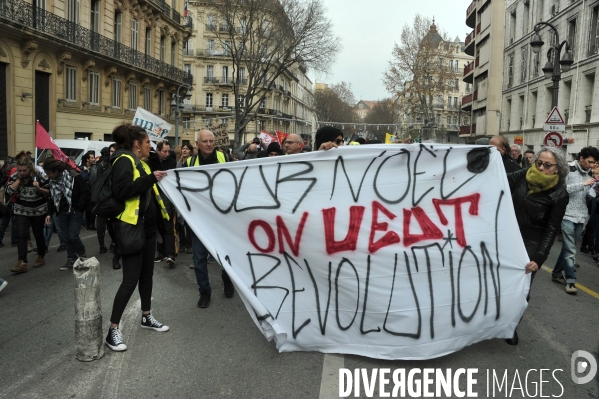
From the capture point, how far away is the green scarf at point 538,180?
447 centimetres

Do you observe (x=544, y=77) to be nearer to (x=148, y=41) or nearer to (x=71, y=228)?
(x=148, y=41)

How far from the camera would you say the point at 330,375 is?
3670 mm

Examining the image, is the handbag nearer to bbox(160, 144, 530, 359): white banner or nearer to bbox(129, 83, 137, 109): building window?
bbox(160, 144, 530, 359): white banner

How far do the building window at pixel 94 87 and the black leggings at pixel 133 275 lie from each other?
2315cm

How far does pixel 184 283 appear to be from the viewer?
6.36 m

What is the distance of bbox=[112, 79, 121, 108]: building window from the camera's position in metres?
27.5

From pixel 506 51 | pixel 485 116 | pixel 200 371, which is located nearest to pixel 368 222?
pixel 200 371

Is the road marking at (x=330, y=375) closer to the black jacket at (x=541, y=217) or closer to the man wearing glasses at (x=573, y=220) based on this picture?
the black jacket at (x=541, y=217)

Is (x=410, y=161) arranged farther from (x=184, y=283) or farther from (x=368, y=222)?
(x=184, y=283)

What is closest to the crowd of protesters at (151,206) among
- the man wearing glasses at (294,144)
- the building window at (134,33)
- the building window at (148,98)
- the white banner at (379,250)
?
the man wearing glasses at (294,144)

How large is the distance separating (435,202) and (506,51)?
35749mm

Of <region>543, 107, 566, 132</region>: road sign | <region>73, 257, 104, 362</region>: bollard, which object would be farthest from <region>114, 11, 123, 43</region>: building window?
<region>73, 257, 104, 362</region>: bollard

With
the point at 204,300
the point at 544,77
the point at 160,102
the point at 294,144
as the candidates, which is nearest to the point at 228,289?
the point at 204,300

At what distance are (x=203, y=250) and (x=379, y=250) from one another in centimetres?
198
